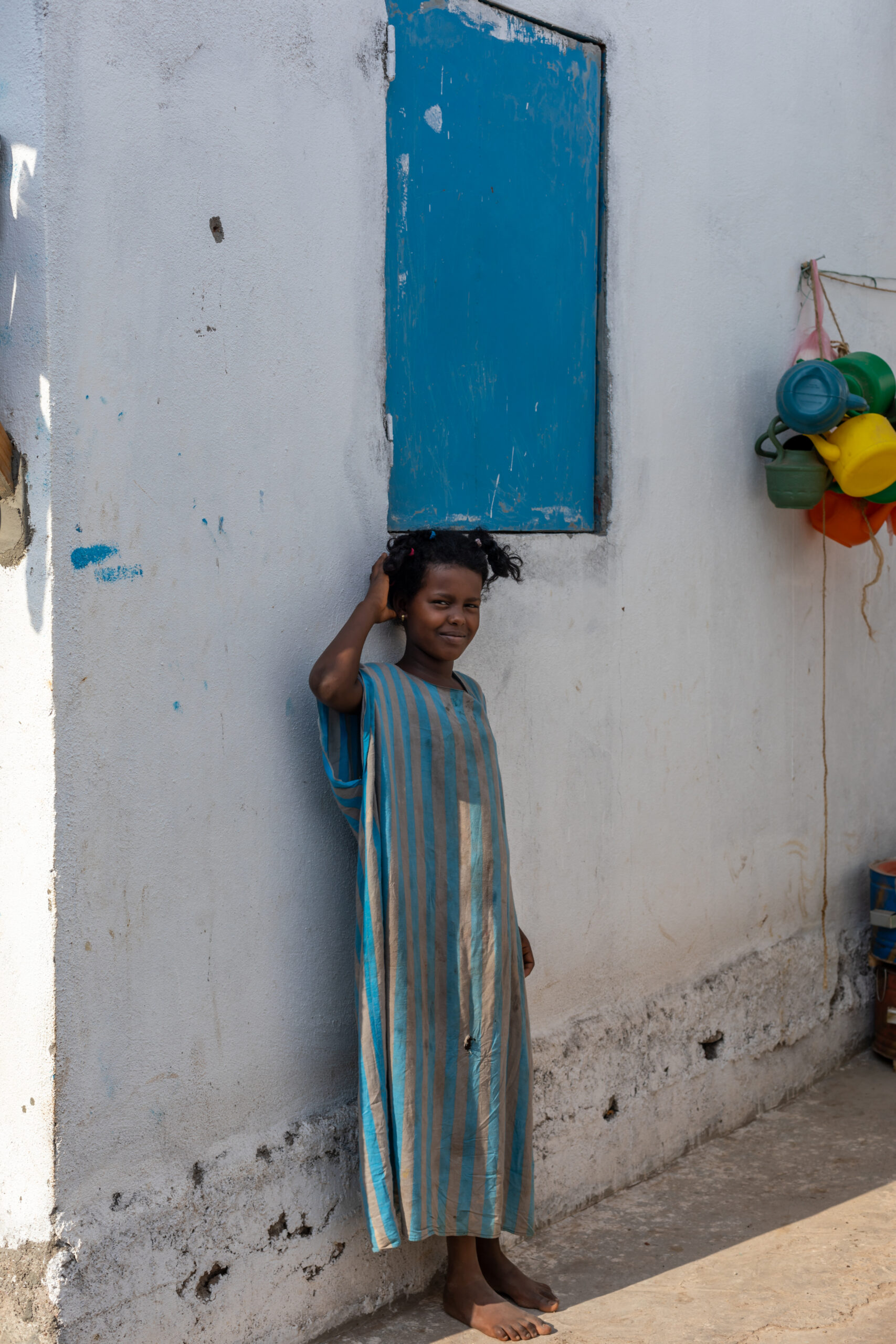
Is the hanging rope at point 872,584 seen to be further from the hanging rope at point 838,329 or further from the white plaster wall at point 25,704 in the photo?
the white plaster wall at point 25,704

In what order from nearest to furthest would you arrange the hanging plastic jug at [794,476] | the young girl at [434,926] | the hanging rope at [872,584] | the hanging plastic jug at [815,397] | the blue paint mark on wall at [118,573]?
the blue paint mark on wall at [118,573]
the young girl at [434,926]
the hanging plastic jug at [815,397]
the hanging plastic jug at [794,476]
the hanging rope at [872,584]

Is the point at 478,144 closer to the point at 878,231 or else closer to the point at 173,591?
the point at 173,591

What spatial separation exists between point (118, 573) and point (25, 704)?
10.9 inches

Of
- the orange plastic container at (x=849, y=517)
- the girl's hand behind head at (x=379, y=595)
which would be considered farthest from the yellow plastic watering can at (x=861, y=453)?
the girl's hand behind head at (x=379, y=595)

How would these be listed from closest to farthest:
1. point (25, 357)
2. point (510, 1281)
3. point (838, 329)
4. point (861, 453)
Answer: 1. point (25, 357)
2. point (510, 1281)
3. point (861, 453)
4. point (838, 329)

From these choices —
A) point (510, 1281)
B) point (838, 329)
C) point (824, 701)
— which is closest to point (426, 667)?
point (510, 1281)

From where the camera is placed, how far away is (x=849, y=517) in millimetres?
4066

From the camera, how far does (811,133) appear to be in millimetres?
4105

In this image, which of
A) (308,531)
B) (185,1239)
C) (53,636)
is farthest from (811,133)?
(185,1239)

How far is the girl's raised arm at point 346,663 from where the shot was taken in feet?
8.36

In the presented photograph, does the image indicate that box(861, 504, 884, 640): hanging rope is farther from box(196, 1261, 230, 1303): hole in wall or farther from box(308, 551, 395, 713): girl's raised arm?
box(196, 1261, 230, 1303): hole in wall

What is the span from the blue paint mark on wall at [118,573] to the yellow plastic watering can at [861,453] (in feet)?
7.19

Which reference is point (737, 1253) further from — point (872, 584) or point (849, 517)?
point (872, 584)

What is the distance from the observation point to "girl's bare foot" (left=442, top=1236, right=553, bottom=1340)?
8.92 ft
